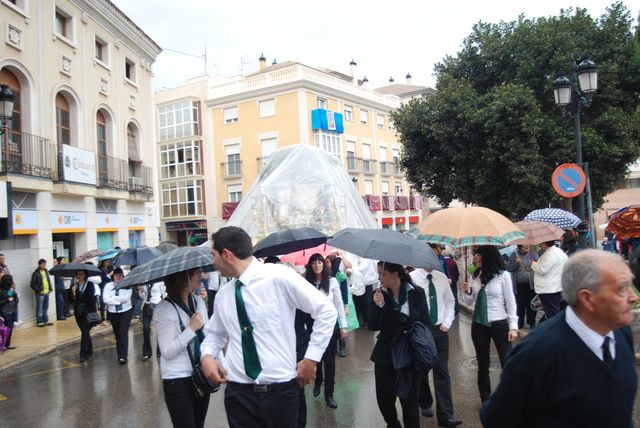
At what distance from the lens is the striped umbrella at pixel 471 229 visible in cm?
594

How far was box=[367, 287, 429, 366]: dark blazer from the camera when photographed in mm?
4543

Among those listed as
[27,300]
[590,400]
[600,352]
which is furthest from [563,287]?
[27,300]

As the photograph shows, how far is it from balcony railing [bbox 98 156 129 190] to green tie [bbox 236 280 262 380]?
1639 centimetres

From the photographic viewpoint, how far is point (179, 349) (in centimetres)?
386

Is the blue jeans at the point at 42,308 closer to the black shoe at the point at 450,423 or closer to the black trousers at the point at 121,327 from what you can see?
the black trousers at the point at 121,327

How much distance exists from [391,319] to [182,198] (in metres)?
38.7

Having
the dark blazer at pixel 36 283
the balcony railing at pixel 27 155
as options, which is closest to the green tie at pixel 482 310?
the dark blazer at pixel 36 283

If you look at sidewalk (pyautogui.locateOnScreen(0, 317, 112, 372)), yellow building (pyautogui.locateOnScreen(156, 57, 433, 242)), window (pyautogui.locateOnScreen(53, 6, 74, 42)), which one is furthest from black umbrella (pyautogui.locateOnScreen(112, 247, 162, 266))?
yellow building (pyautogui.locateOnScreen(156, 57, 433, 242))

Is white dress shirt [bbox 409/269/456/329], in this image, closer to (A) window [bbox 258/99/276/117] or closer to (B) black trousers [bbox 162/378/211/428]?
(B) black trousers [bbox 162/378/211/428]

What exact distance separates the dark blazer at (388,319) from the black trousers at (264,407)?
1564 mm

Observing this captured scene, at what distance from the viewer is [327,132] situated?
40.1 m

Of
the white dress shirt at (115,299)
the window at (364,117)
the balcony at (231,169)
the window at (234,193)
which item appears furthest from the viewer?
the window at (364,117)

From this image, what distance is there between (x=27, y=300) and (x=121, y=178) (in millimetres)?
6420

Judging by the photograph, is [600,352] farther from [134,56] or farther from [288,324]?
[134,56]
